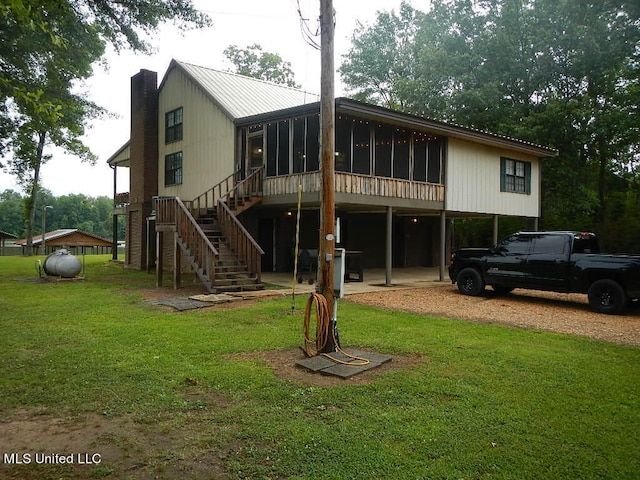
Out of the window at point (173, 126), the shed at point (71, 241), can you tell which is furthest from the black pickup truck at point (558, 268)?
the shed at point (71, 241)

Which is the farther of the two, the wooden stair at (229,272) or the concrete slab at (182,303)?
the wooden stair at (229,272)

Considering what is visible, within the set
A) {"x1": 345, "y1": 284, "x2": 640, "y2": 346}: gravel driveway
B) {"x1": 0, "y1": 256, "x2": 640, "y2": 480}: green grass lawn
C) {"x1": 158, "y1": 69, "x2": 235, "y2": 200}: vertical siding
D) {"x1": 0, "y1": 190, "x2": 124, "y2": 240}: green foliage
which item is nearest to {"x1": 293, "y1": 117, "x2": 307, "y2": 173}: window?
{"x1": 158, "y1": 69, "x2": 235, "y2": 200}: vertical siding

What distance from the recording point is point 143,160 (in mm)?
20312

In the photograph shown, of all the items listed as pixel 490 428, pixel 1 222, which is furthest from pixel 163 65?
pixel 1 222

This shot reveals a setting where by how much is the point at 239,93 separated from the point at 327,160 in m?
13.4

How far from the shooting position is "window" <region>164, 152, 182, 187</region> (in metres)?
19.3

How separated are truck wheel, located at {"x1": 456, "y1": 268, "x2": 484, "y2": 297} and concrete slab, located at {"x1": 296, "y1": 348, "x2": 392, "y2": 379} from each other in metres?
7.03

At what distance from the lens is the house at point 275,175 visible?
13.6 meters

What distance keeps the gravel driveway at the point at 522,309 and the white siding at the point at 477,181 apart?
14.9 ft

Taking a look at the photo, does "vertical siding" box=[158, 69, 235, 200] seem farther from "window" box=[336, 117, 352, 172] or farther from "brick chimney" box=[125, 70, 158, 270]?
"window" box=[336, 117, 352, 172]

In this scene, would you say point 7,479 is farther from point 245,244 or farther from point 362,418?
point 245,244

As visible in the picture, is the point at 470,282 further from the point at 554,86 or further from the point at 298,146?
the point at 554,86

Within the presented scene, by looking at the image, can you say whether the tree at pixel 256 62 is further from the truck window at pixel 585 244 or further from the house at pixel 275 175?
the truck window at pixel 585 244

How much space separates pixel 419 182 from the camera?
51.4 feet
